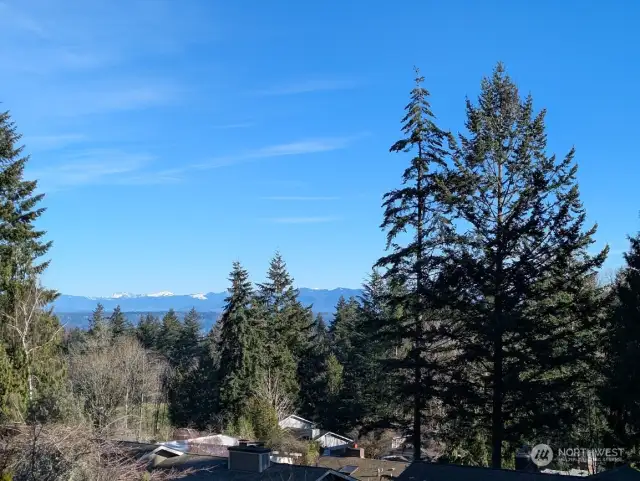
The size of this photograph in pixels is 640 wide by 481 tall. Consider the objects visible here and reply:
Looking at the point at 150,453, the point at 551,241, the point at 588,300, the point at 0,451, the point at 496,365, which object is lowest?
the point at 150,453

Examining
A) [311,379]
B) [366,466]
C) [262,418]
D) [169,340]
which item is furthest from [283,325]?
[169,340]

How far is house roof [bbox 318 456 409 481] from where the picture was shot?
27141 millimetres

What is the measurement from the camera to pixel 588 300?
2089 cm

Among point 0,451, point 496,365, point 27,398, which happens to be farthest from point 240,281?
point 0,451

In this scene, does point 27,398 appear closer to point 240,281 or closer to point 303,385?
point 240,281

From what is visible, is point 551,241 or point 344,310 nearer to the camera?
point 551,241

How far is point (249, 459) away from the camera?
19.2m

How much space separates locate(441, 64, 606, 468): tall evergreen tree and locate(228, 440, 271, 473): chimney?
7.14 metres

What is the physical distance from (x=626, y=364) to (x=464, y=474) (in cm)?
636

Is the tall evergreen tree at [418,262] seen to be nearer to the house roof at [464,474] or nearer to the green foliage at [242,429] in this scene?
the house roof at [464,474]

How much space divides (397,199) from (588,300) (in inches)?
323

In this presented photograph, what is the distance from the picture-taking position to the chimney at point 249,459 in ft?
62.5
